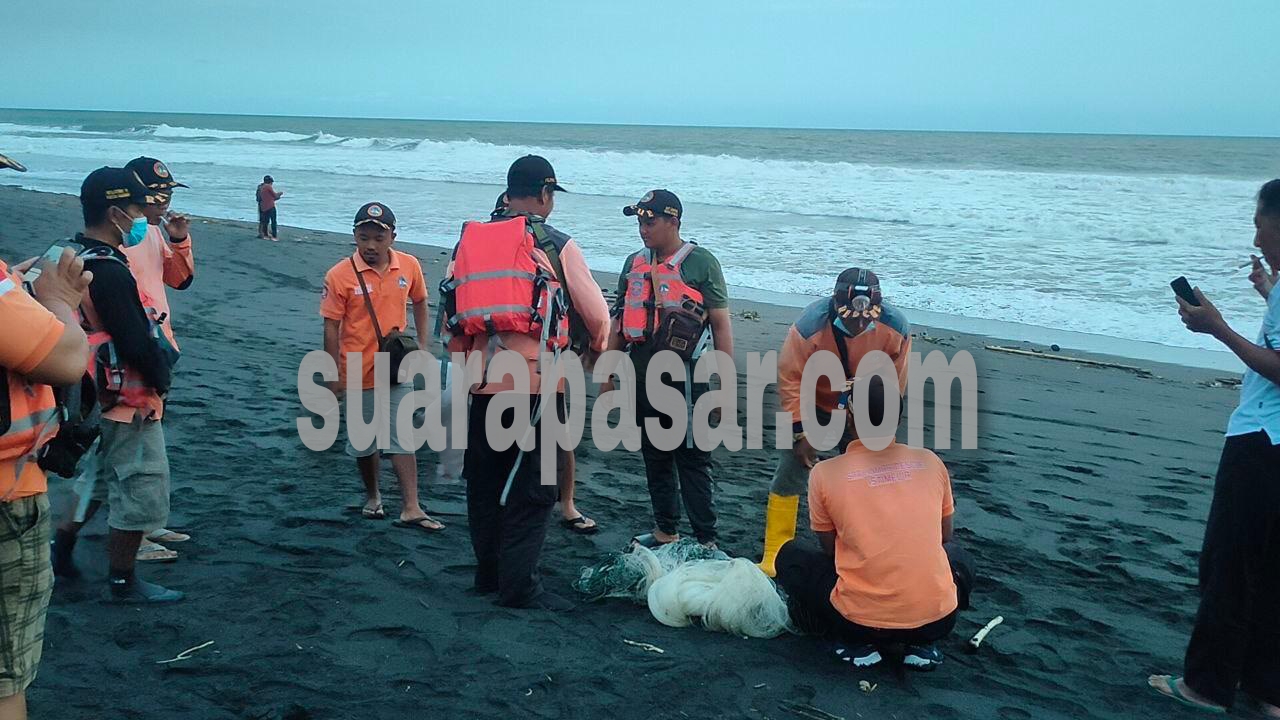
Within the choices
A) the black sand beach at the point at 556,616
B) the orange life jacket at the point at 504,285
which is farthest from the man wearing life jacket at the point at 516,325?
the black sand beach at the point at 556,616

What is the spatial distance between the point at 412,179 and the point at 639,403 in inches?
1339

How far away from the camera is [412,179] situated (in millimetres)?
37062

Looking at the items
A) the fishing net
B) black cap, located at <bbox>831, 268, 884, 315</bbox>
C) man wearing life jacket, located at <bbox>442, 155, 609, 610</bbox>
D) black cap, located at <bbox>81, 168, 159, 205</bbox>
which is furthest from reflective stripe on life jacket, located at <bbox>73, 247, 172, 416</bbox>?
black cap, located at <bbox>831, 268, 884, 315</bbox>

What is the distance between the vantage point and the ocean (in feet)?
47.8

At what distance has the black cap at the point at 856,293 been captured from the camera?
4297 millimetres

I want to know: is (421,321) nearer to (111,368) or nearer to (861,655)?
(111,368)

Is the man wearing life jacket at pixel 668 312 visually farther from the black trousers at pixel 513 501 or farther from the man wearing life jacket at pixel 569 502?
the black trousers at pixel 513 501


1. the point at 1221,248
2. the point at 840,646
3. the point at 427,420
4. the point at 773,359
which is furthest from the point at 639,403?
the point at 1221,248

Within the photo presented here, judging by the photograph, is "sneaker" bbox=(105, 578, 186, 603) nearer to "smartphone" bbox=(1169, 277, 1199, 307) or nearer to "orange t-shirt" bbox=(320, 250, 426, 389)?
Result: "orange t-shirt" bbox=(320, 250, 426, 389)

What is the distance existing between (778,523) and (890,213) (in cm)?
2254

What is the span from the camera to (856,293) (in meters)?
4.29

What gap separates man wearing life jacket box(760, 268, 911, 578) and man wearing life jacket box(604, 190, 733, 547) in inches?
18.0

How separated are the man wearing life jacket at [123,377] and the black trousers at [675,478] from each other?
7.62ft

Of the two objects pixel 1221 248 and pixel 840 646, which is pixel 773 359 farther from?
pixel 1221 248
